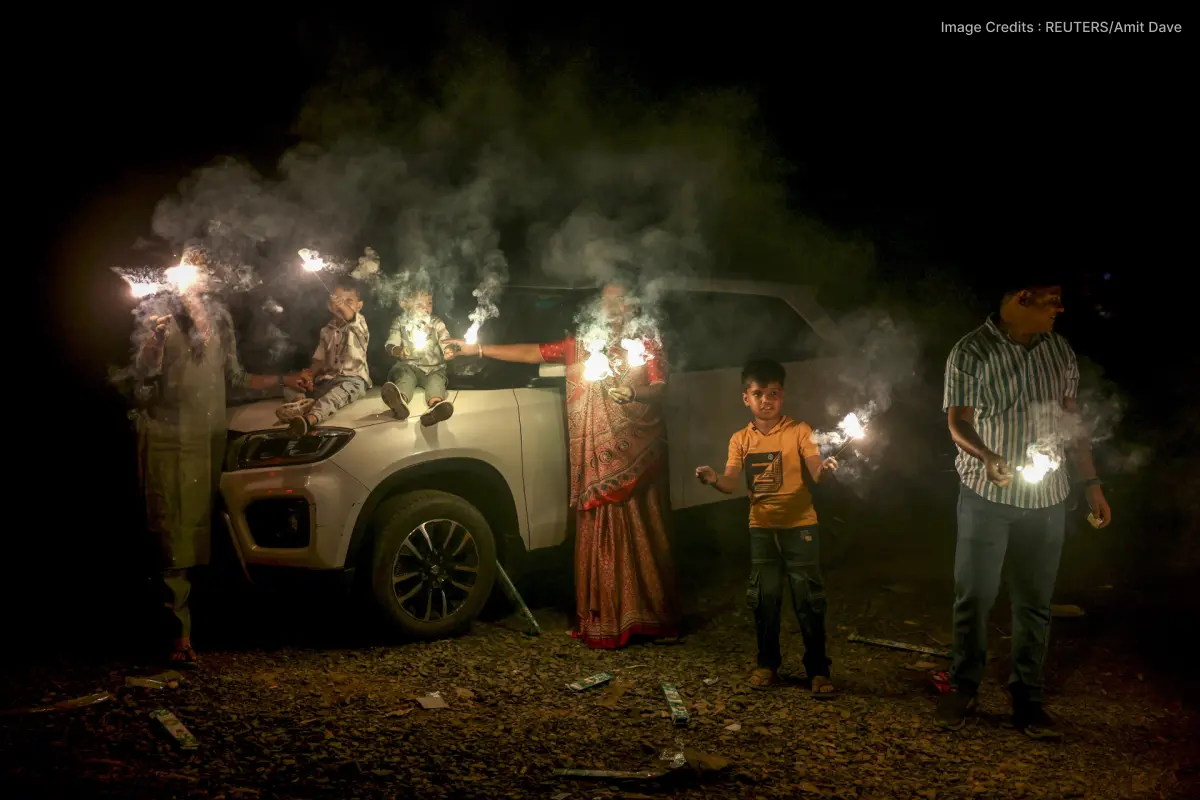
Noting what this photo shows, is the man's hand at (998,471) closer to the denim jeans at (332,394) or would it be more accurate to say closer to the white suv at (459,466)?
the white suv at (459,466)

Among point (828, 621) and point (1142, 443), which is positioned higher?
point (1142, 443)

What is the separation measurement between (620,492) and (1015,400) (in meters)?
2.33

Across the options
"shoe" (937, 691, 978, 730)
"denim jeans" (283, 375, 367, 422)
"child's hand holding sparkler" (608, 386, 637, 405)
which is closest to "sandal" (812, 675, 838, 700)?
"shoe" (937, 691, 978, 730)

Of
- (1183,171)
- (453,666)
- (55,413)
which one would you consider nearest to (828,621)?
(453,666)

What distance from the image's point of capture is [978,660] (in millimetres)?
4418

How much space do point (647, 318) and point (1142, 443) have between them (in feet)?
27.3

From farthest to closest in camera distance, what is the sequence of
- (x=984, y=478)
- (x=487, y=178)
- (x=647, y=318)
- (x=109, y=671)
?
(x=487, y=178), (x=647, y=318), (x=109, y=671), (x=984, y=478)

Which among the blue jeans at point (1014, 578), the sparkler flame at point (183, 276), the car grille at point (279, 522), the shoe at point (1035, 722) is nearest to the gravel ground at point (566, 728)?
the shoe at point (1035, 722)

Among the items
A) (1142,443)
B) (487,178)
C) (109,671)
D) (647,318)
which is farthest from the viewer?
(1142,443)

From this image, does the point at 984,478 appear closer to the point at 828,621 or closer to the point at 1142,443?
the point at 828,621

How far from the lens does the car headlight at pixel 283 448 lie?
521 centimetres

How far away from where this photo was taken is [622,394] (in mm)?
5492

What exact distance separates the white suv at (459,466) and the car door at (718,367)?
1cm

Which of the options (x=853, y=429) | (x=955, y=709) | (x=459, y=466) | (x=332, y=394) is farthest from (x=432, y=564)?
(x=955, y=709)
